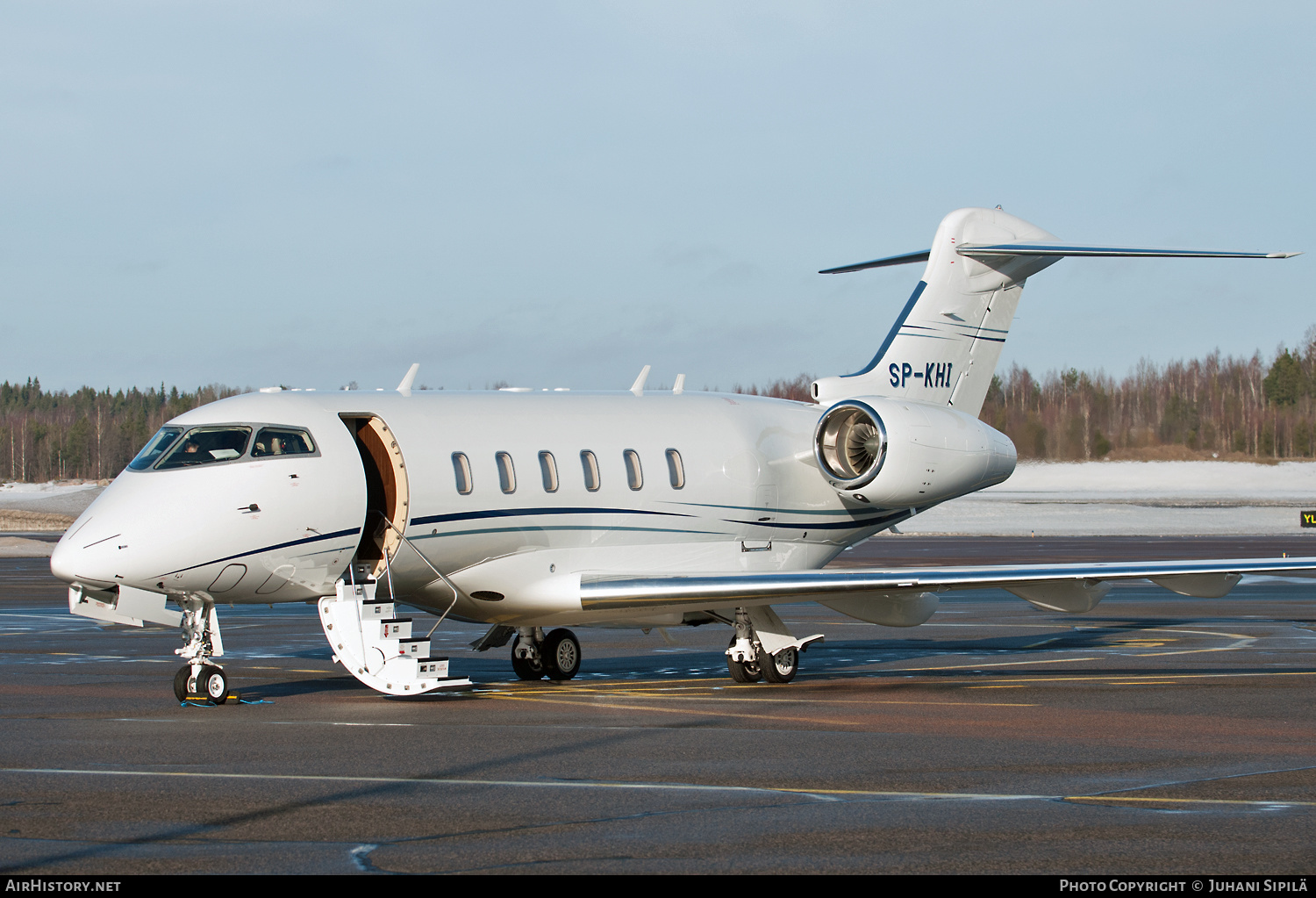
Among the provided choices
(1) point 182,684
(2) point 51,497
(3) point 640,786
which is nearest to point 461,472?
(1) point 182,684

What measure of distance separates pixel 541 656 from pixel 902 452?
5.33m

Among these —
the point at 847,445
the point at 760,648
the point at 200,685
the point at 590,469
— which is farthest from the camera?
the point at 847,445

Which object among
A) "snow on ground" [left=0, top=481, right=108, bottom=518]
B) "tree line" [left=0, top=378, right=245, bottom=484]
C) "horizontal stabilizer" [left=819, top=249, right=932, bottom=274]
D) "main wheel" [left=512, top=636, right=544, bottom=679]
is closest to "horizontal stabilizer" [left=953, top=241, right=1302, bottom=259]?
"horizontal stabilizer" [left=819, top=249, right=932, bottom=274]

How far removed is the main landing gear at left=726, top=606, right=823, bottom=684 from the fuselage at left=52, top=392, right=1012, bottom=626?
3.90 feet

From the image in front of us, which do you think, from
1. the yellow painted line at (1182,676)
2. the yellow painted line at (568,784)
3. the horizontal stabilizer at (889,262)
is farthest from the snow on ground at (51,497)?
the yellow painted line at (568,784)

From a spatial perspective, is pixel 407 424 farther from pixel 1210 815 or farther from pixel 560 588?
pixel 1210 815

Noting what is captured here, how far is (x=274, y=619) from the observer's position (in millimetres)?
29578

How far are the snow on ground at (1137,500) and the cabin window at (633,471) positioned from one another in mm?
50224

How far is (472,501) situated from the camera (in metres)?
16.8

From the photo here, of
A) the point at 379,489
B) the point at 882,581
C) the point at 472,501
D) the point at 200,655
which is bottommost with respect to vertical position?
the point at 200,655

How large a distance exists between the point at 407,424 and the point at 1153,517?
62477 mm

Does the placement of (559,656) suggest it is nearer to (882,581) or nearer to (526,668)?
(526,668)

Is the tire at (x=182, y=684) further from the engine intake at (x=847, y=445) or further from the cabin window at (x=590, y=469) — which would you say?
the engine intake at (x=847, y=445)

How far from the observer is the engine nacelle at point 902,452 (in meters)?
19.1
